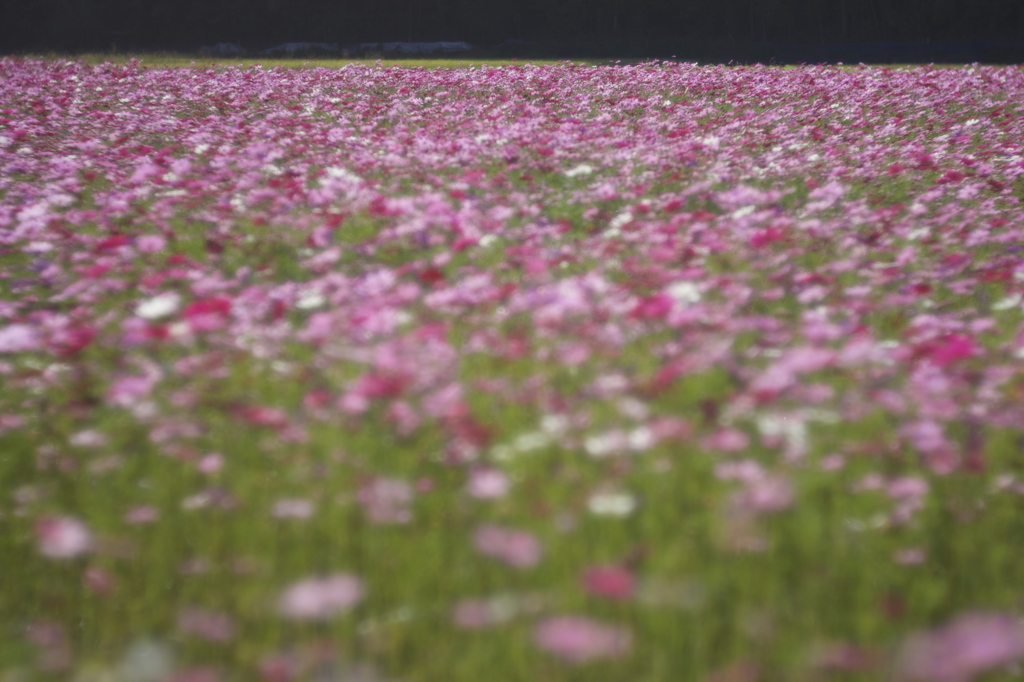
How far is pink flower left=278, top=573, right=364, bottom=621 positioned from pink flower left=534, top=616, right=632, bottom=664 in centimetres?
35

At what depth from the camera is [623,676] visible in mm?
1320

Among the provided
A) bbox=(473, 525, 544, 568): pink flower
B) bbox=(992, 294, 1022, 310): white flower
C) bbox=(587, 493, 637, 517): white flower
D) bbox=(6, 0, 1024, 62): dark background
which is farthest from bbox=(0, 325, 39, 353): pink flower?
bbox=(6, 0, 1024, 62): dark background

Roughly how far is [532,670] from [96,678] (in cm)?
77

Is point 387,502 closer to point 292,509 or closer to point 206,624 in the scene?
point 292,509

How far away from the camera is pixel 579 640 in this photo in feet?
4.18

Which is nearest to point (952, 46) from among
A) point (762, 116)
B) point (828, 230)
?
point (762, 116)

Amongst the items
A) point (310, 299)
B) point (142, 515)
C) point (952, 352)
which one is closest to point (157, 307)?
point (310, 299)

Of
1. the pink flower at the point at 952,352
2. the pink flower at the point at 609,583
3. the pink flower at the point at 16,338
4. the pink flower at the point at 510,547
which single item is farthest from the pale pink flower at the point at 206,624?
the pink flower at the point at 952,352

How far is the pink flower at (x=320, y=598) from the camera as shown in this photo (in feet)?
4.52

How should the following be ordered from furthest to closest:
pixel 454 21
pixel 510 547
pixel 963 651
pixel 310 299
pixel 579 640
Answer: pixel 454 21 → pixel 310 299 → pixel 510 547 → pixel 579 640 → pixel 963 651

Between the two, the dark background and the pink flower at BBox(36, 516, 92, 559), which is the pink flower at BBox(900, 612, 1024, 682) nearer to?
the pink flower at BBox(36, 516, 92, 559)

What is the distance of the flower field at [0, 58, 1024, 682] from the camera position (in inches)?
55.9

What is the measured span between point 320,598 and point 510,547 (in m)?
0.38

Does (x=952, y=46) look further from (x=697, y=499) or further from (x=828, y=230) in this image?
(x=697, y=499)
